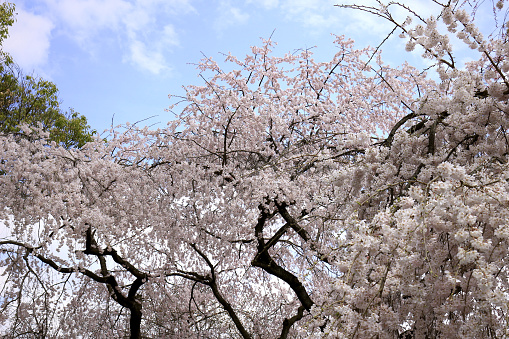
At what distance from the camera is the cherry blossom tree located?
229cm

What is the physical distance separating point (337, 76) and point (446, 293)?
6.20 meters

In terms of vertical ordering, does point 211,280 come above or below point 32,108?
below

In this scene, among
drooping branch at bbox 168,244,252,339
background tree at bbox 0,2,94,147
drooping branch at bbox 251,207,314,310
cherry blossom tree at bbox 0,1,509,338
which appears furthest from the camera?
background tree at bbox 0,2,94,147

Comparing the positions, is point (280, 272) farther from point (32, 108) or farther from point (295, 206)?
point (32, 108)

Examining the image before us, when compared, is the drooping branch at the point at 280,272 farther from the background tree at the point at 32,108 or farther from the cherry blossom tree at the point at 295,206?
the background tree at the point at 32,108

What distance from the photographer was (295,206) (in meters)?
6.19

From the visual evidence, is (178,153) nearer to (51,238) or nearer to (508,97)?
(51,238)

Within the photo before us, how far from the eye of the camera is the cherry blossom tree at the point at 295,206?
7.52 feet

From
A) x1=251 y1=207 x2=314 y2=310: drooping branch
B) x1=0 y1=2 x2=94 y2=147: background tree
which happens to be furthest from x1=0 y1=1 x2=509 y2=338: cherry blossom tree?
x1=0 y1=2 x2=94 y2=147: background tree

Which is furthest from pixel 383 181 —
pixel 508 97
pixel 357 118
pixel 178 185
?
pixel 357 118

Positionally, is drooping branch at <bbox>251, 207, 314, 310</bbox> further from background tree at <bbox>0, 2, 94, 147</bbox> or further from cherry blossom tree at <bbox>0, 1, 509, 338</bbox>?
background tree at <bbox>0, 2, 94, 147</bbox>

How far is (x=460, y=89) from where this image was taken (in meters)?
3.02

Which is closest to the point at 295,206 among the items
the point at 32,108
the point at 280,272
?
the point at 280,272

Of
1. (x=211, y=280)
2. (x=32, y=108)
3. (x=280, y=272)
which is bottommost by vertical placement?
(x=280, y=272)
